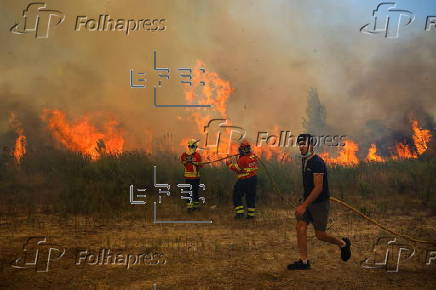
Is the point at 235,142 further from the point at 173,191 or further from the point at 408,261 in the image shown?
the point at 408,261

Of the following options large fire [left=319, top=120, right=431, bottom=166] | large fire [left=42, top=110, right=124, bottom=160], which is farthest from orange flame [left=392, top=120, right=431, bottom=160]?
large fire [left=42, top=110, right=124, bottom=160]

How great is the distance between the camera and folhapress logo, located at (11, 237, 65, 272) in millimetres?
6613

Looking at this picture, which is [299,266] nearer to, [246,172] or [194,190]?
[246,172]

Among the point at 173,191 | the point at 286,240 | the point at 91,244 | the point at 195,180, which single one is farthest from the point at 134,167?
the point at 286,240

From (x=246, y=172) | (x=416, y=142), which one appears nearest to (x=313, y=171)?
(x=246, y=172)

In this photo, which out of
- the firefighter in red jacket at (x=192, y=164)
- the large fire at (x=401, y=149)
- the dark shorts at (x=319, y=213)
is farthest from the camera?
the large fire at (x=401, y=149)

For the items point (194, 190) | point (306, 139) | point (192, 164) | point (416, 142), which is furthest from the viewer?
point (416, 142)

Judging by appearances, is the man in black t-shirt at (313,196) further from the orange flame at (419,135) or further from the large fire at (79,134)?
the orange flame at (419,135)

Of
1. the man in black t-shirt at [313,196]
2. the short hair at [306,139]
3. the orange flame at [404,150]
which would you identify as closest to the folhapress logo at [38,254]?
the man in black t-shirt at [313,196]

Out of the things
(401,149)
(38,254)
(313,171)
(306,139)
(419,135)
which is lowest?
(38,254)

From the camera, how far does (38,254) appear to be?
7277mm

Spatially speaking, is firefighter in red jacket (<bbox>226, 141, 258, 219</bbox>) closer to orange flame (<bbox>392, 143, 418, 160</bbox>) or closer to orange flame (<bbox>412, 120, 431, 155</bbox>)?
orange flame (<bbox>412, 120, 431, 155</bbox>)

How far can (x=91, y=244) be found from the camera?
798 cm

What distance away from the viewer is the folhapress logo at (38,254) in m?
6.61
